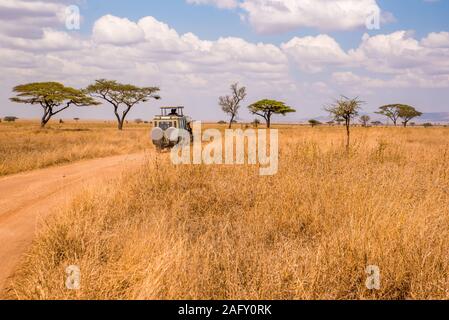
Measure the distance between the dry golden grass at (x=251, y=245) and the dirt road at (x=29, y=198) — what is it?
328 millimetres

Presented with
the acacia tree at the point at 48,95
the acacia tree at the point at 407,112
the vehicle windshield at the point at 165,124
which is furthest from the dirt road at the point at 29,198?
the acacia tree at the point at 407,112

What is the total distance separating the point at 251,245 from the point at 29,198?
5479 millimetres

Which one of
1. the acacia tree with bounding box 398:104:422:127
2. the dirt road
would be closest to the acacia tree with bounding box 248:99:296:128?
the acacia tree with bounding box 398:104:422:127

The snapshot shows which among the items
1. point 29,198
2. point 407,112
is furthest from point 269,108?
point 29,198

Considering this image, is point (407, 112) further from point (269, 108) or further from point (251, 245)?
point (251, 245)

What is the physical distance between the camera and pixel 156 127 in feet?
55.8

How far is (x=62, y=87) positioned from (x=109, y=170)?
3720 cm

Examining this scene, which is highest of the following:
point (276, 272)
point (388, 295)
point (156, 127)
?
point (156, 127)

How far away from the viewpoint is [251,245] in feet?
14.8

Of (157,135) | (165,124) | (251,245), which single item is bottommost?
(251,245)

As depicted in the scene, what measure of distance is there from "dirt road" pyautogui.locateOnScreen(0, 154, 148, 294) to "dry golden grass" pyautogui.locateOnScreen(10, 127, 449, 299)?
33cm

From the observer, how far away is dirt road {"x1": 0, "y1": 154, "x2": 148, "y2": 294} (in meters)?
4.81

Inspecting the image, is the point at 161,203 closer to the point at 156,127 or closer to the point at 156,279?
the point at 156,279

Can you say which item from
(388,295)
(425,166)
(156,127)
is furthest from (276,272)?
(156,127)
